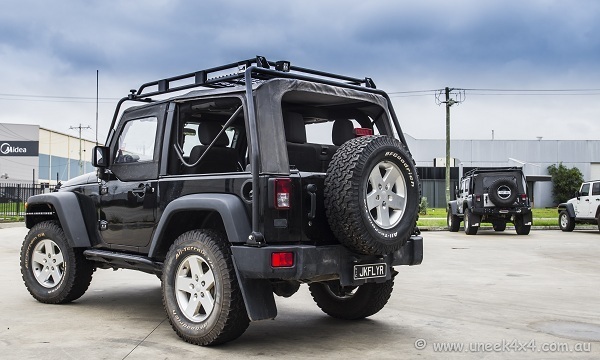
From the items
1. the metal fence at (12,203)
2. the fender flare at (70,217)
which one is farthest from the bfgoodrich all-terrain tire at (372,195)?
the metal fence at (12,203)

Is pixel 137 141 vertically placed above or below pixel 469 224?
above

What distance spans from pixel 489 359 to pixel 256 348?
182 cm

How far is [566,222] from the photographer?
25.0m

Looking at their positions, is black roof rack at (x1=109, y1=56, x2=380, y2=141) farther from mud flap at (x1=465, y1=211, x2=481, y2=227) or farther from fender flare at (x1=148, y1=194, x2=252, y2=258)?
mud flap at (x1=465, y1=211, x2=481, y2=227)

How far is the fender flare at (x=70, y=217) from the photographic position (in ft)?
23.3

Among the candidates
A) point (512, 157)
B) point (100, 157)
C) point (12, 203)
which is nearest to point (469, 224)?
point (100, 157)

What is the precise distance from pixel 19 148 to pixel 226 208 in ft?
276

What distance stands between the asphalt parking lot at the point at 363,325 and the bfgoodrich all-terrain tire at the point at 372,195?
0.92 meters

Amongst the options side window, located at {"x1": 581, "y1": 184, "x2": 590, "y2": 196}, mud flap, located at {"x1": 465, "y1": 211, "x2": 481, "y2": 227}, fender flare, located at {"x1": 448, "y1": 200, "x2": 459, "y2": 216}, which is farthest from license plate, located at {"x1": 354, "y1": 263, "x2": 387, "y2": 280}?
side window, located at {"x1": 581, "y1": 184, "x2": 590, "y2": 196}

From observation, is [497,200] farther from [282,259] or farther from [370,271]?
[282,259]

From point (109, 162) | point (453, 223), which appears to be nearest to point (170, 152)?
point (109, 162)

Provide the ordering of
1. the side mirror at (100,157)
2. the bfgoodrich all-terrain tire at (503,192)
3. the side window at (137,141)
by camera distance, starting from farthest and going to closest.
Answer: the bfgoodrich all-terrain tire at (503,192)
the side mirror at (100,157)
the side window at (137,141)

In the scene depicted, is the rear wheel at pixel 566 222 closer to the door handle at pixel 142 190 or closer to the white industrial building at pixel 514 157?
the door handle at pixel 142 190

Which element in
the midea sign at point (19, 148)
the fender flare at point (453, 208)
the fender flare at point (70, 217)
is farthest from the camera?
the midea sign at point (19, 148)
